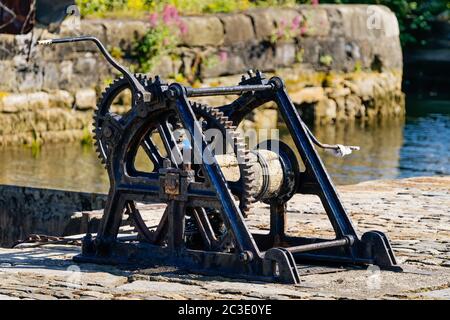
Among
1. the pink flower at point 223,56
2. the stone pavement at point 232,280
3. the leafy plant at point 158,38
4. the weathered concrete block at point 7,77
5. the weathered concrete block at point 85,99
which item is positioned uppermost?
the leafy plant at point 158,38

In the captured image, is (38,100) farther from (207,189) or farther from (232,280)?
(232,280)

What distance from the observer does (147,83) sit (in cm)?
752

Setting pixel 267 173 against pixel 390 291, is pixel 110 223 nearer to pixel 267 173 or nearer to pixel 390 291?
pixel 267 173

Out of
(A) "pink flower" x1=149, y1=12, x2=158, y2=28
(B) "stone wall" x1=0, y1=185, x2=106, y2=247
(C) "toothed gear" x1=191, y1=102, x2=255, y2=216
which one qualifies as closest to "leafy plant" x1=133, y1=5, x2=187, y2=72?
(A) "pink flower" x1=149, y1=12, x2=158, y2=28

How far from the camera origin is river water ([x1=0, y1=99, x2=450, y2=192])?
14188 millimetres

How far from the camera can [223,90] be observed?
7.48 metres

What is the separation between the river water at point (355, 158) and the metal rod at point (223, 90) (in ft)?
19.0

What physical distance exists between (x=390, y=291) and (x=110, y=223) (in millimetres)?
1657

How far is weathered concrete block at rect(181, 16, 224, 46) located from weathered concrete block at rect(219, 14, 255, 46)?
0.11 m

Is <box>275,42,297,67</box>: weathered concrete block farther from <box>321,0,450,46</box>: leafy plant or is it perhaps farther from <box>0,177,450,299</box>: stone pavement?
<box>0,177,450,299</box>: stone pavement

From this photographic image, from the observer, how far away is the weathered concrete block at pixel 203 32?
17766mm

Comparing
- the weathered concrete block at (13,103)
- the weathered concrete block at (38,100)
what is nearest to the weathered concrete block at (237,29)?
the weathered concrete block at (38,100)

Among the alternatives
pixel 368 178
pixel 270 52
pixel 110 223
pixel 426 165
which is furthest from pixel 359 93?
pixel 110 223

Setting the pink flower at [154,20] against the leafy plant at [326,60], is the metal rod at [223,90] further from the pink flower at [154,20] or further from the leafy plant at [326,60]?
the leafy plant at [326,60]
